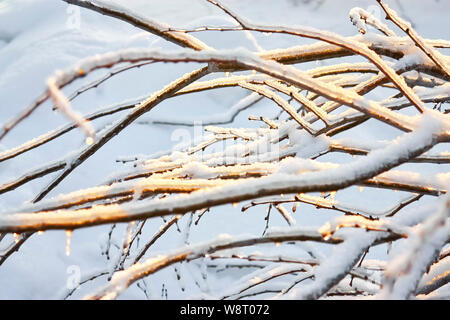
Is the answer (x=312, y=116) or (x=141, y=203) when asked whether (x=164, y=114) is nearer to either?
(x=312, y=116)

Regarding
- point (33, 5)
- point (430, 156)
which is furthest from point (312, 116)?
point (33, 5)

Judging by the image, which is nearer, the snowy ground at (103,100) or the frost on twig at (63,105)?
the frost on twig at (63,105)

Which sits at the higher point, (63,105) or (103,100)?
(103,100)

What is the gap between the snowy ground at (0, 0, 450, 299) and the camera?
2.19 metres

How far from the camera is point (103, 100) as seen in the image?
287 centimetres

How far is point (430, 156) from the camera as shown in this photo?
0.79 metres

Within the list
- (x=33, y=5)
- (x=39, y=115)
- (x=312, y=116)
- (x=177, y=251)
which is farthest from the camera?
(x=33, y=5)

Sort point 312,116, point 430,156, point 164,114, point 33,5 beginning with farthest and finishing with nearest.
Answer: point 33,5 → point 164,114 → point 312,116 → point 430,156

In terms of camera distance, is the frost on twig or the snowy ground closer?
the frost on twig

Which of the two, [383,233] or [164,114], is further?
[164,114]

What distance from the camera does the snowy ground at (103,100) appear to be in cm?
219

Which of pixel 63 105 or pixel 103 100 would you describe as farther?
pixel 103 100
